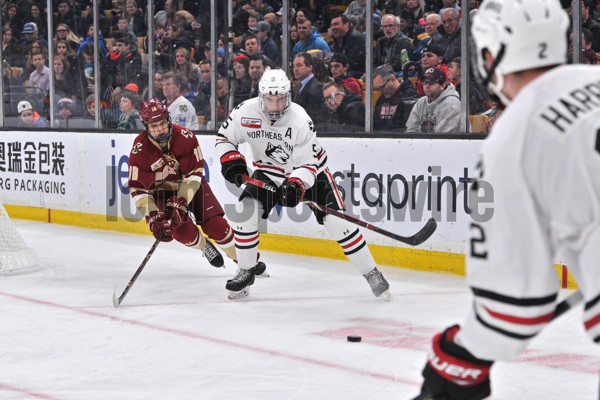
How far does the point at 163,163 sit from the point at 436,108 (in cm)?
169

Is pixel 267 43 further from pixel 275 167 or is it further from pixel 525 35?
pixel 525 35

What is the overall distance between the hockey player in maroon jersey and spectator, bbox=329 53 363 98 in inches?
55.5

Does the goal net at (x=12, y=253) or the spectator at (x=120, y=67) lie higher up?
the spectator at (x=120, y=67)

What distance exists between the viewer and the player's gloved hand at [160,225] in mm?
5113

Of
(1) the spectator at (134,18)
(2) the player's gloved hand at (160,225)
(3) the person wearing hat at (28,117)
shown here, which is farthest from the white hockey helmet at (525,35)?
(3) the person wearing hat at (28,117)

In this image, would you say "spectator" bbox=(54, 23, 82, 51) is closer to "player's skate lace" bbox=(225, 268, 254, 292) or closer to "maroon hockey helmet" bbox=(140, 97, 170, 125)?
"maroon hockey helmet" bbox=(140, 97, 170, 125)

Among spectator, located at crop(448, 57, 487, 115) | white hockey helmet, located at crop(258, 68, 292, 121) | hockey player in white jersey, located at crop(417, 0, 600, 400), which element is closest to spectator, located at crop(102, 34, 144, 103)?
spectator, located at crop(448, 57, 487, 115)

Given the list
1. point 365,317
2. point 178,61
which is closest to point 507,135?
point 365,317

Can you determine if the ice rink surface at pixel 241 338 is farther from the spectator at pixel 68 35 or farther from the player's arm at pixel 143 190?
the spectator at pixel 68 35

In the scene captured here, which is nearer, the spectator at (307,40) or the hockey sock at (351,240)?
the hockey sock at (351,240)

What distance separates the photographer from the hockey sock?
15.9ft

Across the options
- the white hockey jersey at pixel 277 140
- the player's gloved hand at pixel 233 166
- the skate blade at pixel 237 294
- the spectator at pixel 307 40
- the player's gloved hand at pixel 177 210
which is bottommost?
the skate blade at pixel 237 294

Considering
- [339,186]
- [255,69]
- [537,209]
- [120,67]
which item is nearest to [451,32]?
[339,186]

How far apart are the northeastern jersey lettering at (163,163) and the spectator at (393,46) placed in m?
1.45
